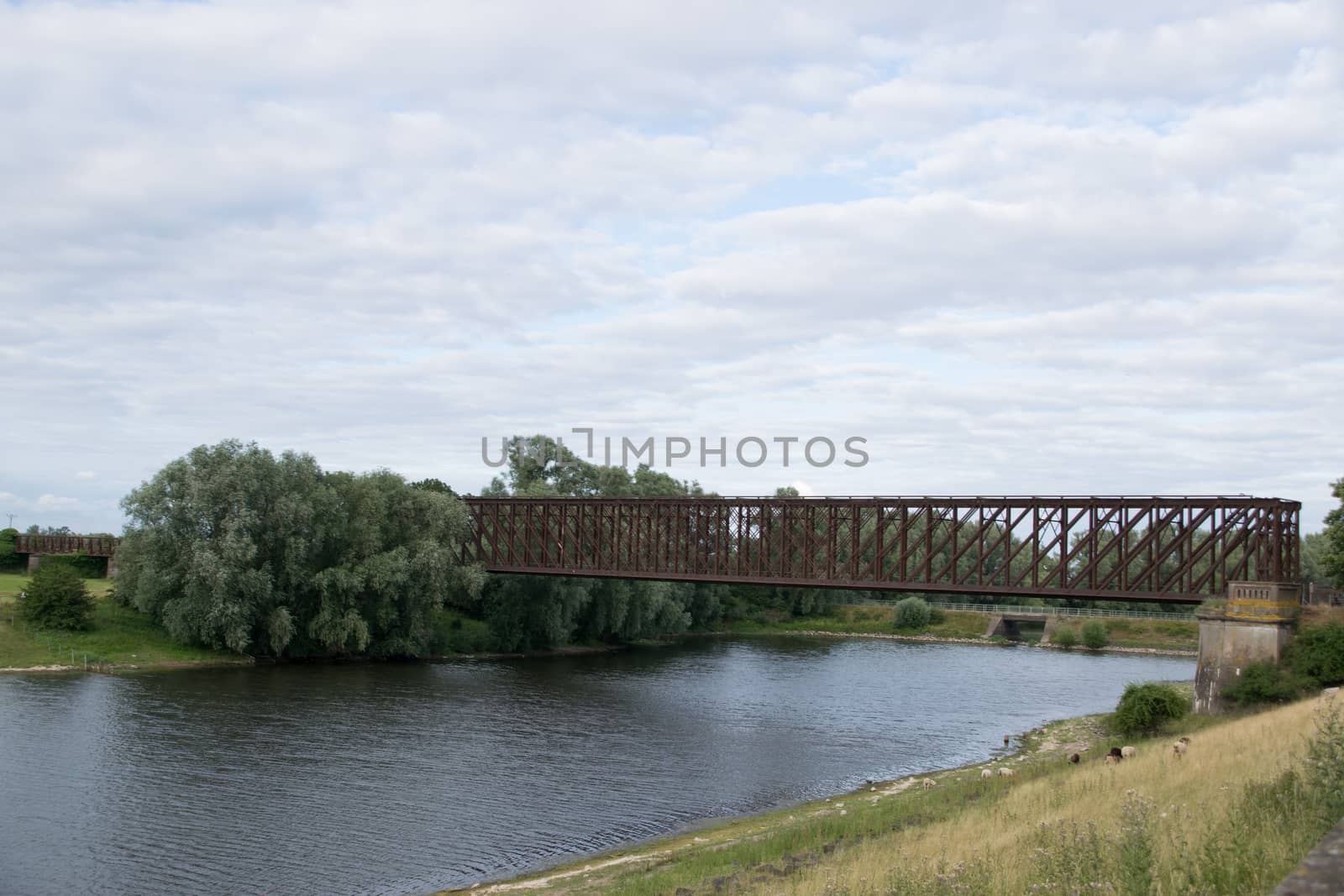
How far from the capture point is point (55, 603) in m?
61.6

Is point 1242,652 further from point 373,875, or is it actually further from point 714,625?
point 714,625

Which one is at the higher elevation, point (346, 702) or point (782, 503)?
point (782, 503)

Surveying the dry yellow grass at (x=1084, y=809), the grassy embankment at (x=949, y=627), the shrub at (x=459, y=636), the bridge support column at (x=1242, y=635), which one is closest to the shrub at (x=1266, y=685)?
the bridge support column at (x=1242, y=635)

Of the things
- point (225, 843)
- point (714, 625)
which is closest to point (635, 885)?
point (225, 843)

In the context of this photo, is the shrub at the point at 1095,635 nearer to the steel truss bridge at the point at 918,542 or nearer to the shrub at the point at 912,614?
the shrub at the point at 912,614

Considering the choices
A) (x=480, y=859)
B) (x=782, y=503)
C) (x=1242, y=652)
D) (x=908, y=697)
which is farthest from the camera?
(x=782, y=503)

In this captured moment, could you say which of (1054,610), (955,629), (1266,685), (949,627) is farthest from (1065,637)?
(1266,685)

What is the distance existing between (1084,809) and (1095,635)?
273 ft

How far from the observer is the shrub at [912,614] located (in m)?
114

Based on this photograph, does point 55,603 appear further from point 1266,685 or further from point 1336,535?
point 1336,535

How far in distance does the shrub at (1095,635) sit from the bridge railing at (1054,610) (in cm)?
488

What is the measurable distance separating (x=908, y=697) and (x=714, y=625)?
5093 centimetres

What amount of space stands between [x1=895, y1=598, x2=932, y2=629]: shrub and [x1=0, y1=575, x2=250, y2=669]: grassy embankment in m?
71.8

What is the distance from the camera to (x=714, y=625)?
112312 mm
